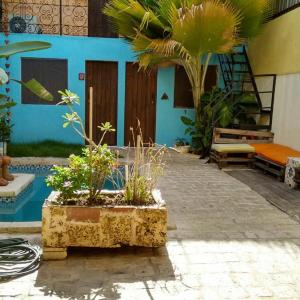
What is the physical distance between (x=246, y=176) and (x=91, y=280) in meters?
4.49

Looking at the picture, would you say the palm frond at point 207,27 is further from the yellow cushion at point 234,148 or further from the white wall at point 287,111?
the yellow cushion at point 234,148

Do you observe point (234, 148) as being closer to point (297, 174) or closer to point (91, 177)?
point (297, 174)

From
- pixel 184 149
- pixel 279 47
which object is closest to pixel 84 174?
pixel 184 149

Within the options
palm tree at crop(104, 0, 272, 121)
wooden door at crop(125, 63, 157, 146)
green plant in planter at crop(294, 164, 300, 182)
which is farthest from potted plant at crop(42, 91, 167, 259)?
wooden door at crop(125, 63, 157, 146)

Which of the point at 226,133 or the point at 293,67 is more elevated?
the point at 293,67

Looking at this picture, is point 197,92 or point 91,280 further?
point 197,92

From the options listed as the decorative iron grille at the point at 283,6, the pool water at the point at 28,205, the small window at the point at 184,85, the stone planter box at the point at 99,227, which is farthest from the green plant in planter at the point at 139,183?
the small window at the point at 184,85

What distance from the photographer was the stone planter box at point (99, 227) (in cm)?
311

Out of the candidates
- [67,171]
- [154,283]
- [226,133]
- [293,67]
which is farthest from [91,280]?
[293,67]

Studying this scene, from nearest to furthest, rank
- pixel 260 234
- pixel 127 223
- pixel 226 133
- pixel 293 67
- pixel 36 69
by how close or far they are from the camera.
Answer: pixel 127 223 < pixel 260 234 < pixel 293 67 < pixel 226 133 < pixel 36 69

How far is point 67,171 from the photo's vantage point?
10.9 feet

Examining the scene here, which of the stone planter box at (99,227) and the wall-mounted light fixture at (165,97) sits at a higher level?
the wall-mounted light fixture at (165,97)

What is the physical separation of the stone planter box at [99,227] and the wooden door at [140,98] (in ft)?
21.8

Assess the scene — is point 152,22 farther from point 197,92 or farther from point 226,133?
point 226,133
